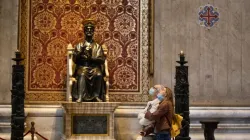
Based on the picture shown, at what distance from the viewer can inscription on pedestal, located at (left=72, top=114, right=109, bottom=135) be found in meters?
10.6

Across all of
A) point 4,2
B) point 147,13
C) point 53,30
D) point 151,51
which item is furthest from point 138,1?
point 4,2

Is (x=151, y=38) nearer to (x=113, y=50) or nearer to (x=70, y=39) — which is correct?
(x=113, y=50)

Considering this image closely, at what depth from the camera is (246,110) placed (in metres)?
11.7

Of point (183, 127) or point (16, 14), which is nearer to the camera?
point (183, 127)

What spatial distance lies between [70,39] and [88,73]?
1.35 metres

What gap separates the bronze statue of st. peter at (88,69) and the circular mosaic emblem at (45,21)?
107cm

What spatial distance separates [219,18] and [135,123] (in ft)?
9.31

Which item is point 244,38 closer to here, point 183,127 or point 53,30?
point 183,127

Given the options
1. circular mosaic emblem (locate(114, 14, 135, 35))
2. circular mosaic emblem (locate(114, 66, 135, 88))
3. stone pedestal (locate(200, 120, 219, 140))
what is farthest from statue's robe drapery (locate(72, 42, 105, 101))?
stone pedestal (locate(200, 120, 219, 140))

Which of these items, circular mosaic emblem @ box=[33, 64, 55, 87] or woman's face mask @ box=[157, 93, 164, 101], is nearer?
woman's face mask @ box=[157, 93, 164, 101]

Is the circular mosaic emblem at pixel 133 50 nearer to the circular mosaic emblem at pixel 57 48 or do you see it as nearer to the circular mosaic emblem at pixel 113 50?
the circular mosaic emblem at pixel 113 50

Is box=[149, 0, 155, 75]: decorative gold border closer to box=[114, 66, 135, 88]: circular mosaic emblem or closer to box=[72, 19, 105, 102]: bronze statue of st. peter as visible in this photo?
box=[114, 66, 135, 88]: circular mosaic emblem

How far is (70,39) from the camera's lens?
11852mm

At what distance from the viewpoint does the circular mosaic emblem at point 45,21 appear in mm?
11812
